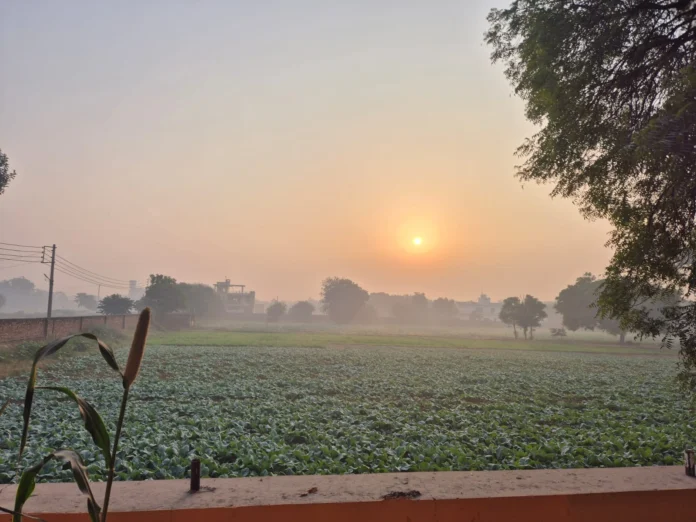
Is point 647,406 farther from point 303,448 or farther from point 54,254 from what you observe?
point 54,254

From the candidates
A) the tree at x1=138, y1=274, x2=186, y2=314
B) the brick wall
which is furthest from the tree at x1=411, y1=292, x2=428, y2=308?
the brick wall

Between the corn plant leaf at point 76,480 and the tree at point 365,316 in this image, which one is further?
the tree at point 365,316

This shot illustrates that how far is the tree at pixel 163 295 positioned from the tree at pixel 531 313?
48893 mm

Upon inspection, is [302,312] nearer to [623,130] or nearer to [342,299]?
[342,299]

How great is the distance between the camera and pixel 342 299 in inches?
4136

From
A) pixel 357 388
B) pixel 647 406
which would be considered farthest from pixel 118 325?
pixel 647 406

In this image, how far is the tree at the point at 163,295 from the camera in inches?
2261

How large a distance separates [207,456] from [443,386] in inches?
484

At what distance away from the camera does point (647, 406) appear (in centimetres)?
1382

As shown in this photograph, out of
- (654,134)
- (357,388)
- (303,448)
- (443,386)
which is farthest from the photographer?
(443,386)

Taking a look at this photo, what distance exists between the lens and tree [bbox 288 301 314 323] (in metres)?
113

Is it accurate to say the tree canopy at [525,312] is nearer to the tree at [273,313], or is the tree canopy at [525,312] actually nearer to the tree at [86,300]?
the tree at [273,313]

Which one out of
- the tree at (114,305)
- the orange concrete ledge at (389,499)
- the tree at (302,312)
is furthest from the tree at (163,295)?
the orange concrete ledge at (389,499)

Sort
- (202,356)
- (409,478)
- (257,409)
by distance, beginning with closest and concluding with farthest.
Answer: (409,478)
(257,409)
(202,356)
